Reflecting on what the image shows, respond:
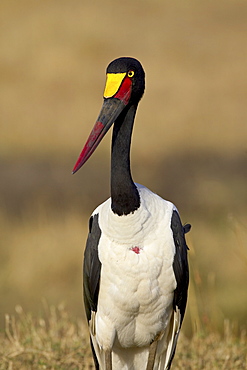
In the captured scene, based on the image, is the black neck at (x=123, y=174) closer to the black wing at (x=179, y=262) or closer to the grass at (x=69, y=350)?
the black wing at (x=179, y=262)

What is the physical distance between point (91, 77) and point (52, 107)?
172cm

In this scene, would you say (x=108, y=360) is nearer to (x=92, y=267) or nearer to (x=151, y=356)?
(x=151, y=356)

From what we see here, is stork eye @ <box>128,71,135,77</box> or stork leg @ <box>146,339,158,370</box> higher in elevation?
stork eye @ <box>128,71,135,77</box>

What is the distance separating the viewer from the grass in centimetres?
617

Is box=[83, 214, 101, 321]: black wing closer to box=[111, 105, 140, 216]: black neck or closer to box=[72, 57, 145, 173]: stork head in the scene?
box=[111, 105, 140, 216]: black neck

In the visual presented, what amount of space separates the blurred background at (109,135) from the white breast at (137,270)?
1.37 meters

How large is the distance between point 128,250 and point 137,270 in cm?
13

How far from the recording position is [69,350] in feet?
20.9

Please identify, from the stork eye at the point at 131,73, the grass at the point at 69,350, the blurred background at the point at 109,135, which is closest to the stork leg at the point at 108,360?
the grass at the point at 69,350

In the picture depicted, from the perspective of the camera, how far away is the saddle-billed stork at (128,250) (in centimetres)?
531

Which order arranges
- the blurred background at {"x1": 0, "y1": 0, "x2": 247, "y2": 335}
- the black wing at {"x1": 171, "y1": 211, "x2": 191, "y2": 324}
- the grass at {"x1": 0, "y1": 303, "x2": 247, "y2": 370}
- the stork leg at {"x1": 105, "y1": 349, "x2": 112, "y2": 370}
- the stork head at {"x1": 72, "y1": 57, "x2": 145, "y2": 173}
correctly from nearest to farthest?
the stork head at {"x1": 72, "y1": 57, "x2": 145, "y2": 173}, the black wing at {"x1": 171, "y1": 211, "x2": 191, "y2": 324}, the stork leg at {"x1": 105, "y1": 349, "x2": 112, "y2": 370}, the grass at {"x1": 0, "y1": 303, "x2": 247, "y2": 370}, the blurred background at {"x1": 0, "y1": 0, "x2": 247, "y2": 335}

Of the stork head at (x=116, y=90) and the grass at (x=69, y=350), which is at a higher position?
the stork head at (x=116, y=90)

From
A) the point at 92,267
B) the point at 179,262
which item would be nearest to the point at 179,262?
the point at 179,262

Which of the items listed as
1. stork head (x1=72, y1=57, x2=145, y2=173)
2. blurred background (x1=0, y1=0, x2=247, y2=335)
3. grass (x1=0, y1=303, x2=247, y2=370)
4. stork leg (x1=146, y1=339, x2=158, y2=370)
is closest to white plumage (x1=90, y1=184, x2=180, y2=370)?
stork leg (x1=146, y1=339, x2=158, y2=370)
